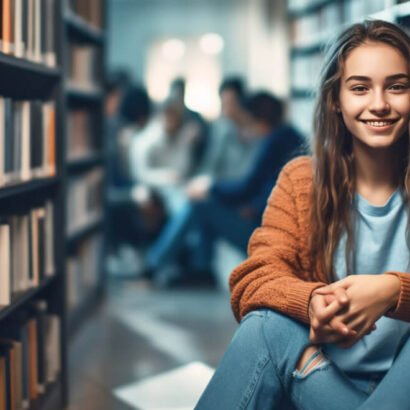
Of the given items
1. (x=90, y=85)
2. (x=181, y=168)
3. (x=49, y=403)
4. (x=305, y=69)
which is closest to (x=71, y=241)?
(x=90, y=85)

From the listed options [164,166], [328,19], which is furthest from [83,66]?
[328,19]

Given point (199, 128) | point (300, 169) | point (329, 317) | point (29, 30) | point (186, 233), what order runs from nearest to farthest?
point (329, 317) < point (300, 169) < point (29, 30) < point (186, 233) < point (199, 128)

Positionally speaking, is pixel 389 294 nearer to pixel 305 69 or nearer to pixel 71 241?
pixel 71 241

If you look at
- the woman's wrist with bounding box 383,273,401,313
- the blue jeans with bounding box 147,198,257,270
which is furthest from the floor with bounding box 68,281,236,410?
the woman's wrist with bounding box 383,273,401,313

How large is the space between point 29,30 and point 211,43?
21.5 feet

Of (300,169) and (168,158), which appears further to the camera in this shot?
(168,158)

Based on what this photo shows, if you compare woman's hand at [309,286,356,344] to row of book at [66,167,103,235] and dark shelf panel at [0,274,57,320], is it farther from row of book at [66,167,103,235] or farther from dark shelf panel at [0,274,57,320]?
row of book at [66,167,103,235]

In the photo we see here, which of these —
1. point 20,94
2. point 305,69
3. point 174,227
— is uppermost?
point 305,69

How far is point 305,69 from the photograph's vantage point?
4.91 meters

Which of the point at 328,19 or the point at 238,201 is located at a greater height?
the point at 328,19

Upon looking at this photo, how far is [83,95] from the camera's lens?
3109 mm

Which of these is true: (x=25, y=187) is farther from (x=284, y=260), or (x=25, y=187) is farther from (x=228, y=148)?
(x=228, y=148)

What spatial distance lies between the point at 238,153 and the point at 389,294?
292 cm

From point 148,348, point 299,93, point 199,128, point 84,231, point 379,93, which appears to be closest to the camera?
point 379,93
